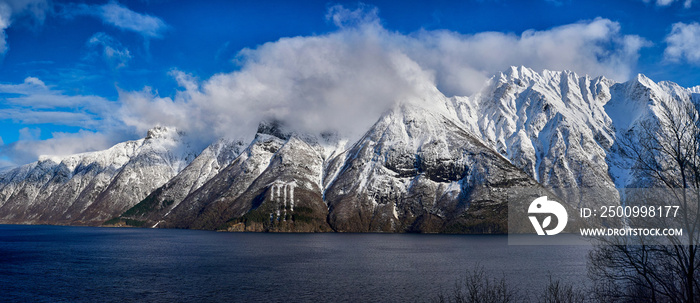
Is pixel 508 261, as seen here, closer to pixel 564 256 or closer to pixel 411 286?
pixel 564 256

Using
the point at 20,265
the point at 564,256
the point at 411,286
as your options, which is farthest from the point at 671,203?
the point at 20,265

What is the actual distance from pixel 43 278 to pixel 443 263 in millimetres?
87535

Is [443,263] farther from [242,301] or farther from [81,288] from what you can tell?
[81,288]

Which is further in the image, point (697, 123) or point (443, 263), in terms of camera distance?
point (443, 263)

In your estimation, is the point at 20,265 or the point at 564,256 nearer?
the point at 20,265

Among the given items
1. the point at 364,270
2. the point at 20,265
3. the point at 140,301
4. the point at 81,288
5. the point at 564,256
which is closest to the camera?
the point at 140,301

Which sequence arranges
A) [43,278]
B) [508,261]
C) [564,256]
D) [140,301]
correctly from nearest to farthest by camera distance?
[140,301], [43,278], [508,261], [564,256]

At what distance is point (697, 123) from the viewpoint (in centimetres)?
3077

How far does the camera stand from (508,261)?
12075 cm

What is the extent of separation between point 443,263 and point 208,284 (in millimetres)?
58694

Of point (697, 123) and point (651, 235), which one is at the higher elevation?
point (697, 123)

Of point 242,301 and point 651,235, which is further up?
point 651,235

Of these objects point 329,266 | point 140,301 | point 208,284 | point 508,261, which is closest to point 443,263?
point 508,261

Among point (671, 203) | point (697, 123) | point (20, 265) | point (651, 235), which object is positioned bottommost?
point (20, 265)
